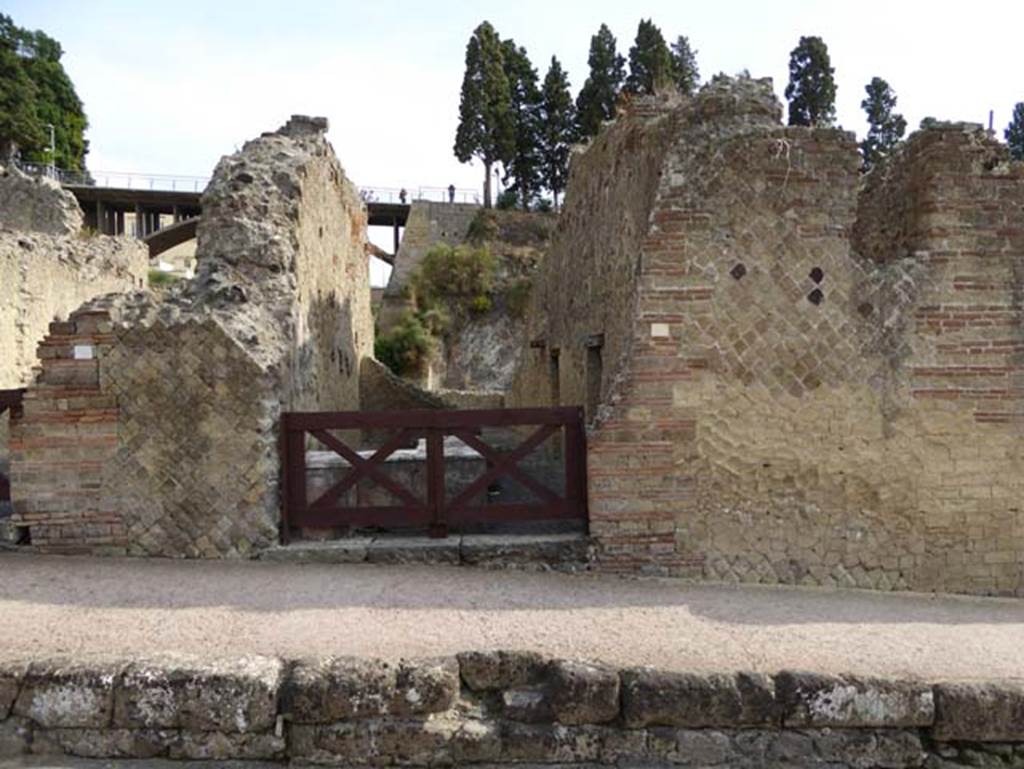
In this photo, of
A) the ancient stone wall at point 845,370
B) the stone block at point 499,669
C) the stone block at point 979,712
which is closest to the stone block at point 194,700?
the stone block at point 499,669

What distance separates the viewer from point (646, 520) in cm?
631

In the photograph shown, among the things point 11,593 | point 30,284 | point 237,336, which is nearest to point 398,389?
point 30,284

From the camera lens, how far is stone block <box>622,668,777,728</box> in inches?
168

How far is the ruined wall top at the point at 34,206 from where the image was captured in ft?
53.6

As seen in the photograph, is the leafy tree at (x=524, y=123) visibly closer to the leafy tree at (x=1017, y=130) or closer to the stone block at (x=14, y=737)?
the leafy tree at (x=1017, y=130)

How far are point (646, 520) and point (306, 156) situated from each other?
5118 millimetres

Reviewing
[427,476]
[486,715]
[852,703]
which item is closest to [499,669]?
[486,715]

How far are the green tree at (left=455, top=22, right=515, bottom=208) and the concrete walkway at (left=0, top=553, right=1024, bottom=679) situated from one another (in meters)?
34.4

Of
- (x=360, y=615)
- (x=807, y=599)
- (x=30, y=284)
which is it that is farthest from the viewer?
(x=30, y=284)

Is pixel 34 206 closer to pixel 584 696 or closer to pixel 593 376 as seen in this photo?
pixel 593 376

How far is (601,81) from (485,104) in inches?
228

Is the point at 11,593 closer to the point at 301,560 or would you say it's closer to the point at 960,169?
the point at 301,560

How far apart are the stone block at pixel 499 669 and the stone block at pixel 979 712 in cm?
217

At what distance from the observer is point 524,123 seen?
4056 cm
